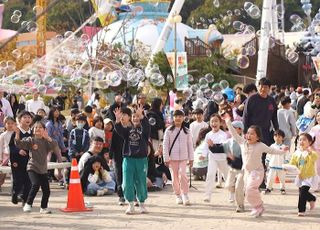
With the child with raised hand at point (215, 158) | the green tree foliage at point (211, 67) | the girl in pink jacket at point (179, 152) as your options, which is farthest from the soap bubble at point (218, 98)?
the green tree foliage at point (211, 67)

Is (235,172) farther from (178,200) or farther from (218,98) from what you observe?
(218,98)

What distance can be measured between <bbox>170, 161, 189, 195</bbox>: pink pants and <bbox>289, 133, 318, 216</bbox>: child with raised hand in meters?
1.48

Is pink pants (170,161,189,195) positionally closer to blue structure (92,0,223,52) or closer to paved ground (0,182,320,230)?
paved ground (0,182,320,230)

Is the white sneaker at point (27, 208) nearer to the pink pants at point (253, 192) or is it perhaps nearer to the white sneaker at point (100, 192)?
the white sneaker at point (100, 192)

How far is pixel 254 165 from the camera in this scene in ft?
30.9

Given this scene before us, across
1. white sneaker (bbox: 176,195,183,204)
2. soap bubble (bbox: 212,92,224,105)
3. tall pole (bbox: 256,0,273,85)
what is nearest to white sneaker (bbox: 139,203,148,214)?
white sneaker (bbox: 176,195,183,204)

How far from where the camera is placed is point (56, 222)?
9.16m

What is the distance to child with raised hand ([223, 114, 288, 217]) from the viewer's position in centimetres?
932

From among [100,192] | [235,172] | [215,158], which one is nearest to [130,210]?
[235,172]

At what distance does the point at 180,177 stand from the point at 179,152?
1.10 feet

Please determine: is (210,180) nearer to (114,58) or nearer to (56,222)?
(56,222)

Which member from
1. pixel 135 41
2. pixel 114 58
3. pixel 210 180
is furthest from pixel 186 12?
pixel 210 180

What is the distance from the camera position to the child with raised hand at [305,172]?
9.45m

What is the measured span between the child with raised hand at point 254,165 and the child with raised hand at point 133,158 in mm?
1264
